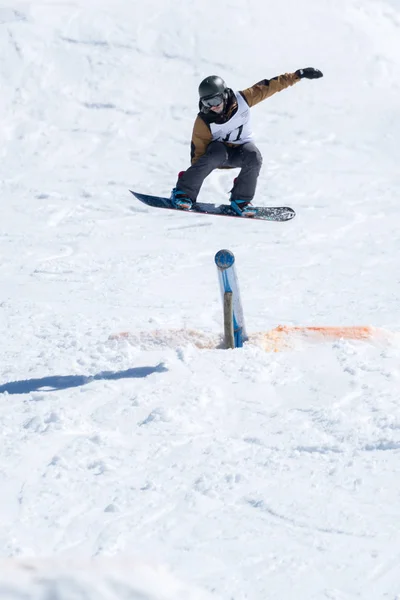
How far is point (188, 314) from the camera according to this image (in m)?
9.19

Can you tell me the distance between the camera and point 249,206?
7840 millimetres

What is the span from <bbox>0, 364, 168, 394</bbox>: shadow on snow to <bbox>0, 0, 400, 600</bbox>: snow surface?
0.03m

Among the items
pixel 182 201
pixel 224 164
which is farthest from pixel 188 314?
pixel 224 164

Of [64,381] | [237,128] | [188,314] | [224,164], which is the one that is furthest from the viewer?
[188,314]

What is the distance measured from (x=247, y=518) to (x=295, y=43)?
15.6m

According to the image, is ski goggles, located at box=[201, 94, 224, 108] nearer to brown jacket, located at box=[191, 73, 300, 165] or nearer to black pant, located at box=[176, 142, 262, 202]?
brown jacket, located at box=[191, 73, 300, 165]

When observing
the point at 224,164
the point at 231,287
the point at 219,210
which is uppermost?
the point at 224,164

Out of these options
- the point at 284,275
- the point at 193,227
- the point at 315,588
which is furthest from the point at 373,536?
Answer: the point at 193,227

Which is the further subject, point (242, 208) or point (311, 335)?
point (242, 208)

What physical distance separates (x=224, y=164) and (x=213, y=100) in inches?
30.6

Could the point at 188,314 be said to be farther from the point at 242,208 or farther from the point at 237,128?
the point at 237,128

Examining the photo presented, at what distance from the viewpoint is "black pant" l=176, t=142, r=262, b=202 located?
24.3ft

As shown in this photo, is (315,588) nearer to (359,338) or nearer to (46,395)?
(46,395)

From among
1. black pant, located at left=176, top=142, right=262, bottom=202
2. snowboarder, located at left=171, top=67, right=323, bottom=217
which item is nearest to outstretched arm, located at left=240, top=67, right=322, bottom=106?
snowboarder, located at left=171, top=67, right=323, bottom=217
